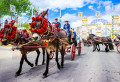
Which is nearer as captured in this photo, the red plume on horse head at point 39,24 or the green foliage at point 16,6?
the red plume on horse head at point 39,24

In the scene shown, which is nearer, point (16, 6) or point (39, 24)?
point (39, 24)

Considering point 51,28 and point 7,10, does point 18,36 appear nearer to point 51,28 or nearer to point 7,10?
point 51,28

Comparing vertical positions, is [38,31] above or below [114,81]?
above

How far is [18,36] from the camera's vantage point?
5211mm

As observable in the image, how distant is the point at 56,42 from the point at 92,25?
8404 cm

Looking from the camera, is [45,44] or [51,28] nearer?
[45,44]

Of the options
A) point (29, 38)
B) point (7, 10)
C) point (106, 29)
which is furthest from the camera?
point (106, 29)

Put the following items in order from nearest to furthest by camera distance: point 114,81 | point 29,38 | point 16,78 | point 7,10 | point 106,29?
1. point 114,81
2. point 16,78
3. point 29,38
4. point 7,10
5. point 106,29

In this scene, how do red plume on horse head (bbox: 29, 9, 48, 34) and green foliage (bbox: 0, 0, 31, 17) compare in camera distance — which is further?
green foliage (bbox: 0, 0, 31, 17)

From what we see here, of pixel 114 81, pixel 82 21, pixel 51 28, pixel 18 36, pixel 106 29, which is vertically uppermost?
pixel 82 21

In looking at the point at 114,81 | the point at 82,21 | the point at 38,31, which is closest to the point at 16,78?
the point at 38,31

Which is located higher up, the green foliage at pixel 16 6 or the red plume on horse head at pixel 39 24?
the green foliage at pixel 16 6

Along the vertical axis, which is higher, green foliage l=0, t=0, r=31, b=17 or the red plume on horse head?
green foliage l=0, t=0, r=31, b=17

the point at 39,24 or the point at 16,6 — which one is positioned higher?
the point at 16,6
